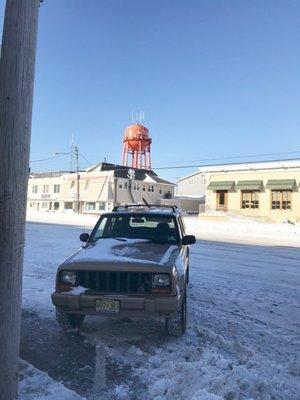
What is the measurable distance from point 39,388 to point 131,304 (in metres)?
1.44

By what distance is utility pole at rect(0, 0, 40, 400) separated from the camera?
2.97 meters

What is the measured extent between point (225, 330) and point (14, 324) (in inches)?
149

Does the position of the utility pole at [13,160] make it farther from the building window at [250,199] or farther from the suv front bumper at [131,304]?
the building window at [250,199]

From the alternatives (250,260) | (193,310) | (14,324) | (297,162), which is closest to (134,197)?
(297,162)

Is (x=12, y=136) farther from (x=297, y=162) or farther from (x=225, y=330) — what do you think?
(x=297, y=162)

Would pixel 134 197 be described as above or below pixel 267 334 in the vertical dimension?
above

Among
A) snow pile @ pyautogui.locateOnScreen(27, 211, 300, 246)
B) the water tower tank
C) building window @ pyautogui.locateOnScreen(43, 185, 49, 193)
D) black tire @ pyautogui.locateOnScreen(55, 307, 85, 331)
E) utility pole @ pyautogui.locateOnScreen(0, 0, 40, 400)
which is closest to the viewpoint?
utility pole @ pyautogui.locateOnScreen(0, 0, 40, 400)

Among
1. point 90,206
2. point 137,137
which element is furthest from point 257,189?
point 137,137

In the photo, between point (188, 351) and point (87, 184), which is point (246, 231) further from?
point (87, 184)

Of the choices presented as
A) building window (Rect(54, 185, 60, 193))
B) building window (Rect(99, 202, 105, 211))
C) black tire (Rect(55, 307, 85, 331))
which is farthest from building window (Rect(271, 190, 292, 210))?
building window (Rect(54, 185, 60, 193))

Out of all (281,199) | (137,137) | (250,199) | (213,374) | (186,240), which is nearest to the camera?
(213,374)

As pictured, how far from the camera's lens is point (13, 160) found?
9.78 ft

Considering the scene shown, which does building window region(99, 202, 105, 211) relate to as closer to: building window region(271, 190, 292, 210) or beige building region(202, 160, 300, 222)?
beige building region(202, 160, 300, 222)

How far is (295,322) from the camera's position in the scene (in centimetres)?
659
